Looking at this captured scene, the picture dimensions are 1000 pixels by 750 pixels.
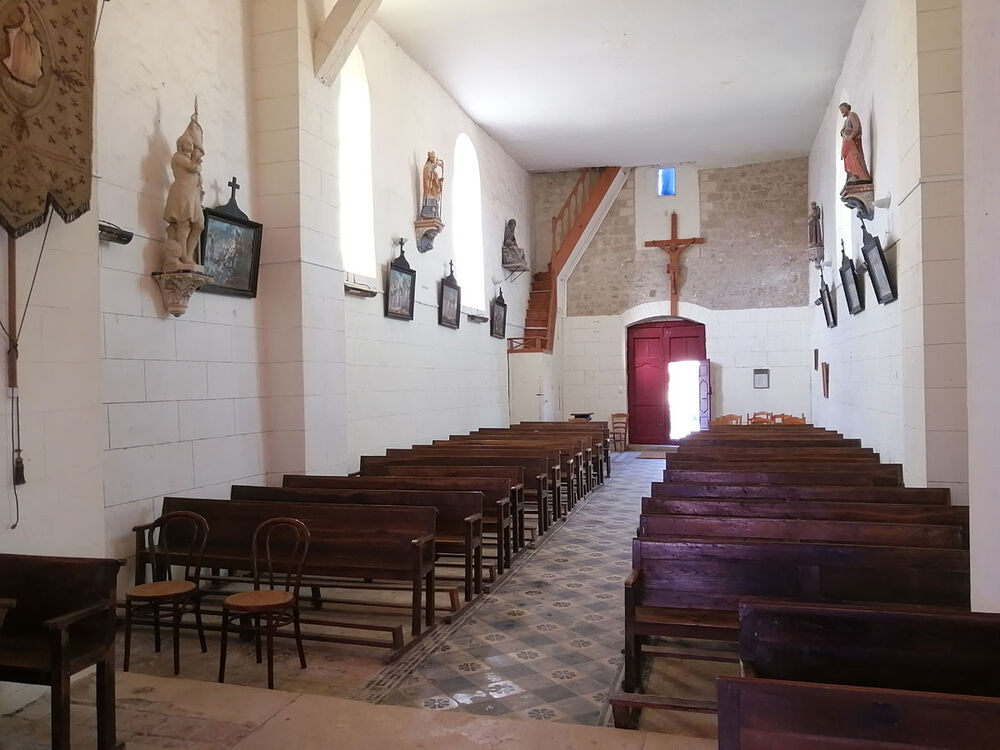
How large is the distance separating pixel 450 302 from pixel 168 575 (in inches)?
245

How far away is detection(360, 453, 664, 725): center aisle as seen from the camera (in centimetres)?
336

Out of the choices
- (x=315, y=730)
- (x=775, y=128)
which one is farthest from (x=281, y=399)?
(x=775, y=128)

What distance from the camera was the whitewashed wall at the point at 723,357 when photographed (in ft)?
44.3

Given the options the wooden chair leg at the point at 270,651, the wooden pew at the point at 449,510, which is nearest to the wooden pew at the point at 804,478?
the wooden pew at the point at 449,510

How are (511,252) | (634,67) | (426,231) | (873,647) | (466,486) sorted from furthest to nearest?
(511,252) < (634,67) < (426,231) < (466,486) < (873,647)

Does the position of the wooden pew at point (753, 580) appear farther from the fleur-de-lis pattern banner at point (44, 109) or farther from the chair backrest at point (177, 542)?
the fleur-de-lis pattern banner at point (44, 109)

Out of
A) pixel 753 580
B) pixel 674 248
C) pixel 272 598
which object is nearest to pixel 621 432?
pixel 674 248

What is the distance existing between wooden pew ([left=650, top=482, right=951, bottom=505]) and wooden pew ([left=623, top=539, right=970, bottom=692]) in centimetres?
145

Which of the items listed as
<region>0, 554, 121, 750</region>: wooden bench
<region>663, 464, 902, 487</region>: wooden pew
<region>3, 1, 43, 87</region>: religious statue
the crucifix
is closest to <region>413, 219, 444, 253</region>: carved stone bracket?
<region>663, 464, 902, 487</region>: wooden pew

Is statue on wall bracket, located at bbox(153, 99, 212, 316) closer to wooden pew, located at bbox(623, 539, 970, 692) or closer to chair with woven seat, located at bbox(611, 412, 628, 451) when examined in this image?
wooden pew, located at bbox(623, 539, 970, 692)

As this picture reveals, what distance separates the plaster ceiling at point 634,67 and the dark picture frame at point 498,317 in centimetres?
285

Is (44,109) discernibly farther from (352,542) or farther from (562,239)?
(562,239)

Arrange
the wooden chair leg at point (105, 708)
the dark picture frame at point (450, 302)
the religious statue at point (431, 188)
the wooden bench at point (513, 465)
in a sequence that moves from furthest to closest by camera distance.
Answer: the dark picture frame at point (450, 302)
the religious statue at point (431, 188)
the wooden bench at point (513, 465)
the wooden chair leg at point (105, 708)

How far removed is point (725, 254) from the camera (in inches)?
552
